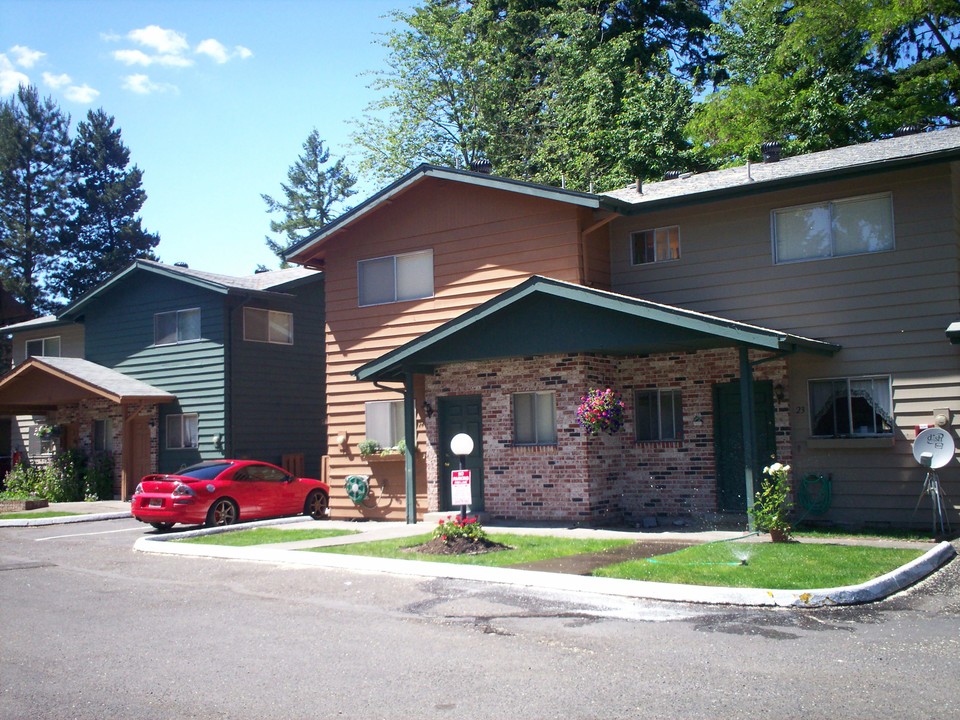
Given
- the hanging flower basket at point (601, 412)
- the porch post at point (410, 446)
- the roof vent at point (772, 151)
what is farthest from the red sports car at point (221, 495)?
the roof vent at point (772, 151)

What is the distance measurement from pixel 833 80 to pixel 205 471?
21.3 m

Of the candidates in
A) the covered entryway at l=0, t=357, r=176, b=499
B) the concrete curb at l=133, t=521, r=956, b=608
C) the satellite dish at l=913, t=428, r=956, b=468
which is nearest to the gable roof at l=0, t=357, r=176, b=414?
the covered entryway at l=0, t=357, r=176, b=499

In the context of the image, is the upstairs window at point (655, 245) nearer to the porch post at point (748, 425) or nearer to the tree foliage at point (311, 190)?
the porch post at point (748, 425)

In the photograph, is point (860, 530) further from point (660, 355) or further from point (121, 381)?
point (121, 381)

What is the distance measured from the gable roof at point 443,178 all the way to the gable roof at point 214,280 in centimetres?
426

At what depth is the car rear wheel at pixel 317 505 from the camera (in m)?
20.2

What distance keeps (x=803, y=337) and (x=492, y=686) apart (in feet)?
35.2

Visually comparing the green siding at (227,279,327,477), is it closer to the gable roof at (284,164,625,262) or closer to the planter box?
the planter box

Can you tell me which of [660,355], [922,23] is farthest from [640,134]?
[660,355]

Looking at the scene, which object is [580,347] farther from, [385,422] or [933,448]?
[385,422]

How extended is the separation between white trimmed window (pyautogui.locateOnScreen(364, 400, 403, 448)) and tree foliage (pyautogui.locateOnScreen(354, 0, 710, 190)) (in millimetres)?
14617

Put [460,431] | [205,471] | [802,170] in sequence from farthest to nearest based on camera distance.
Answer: [205,471] → [460,431] → [802,170]

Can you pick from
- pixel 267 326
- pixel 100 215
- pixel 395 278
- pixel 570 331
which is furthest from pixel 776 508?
pixel 100 215

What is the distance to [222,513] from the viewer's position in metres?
18.1
